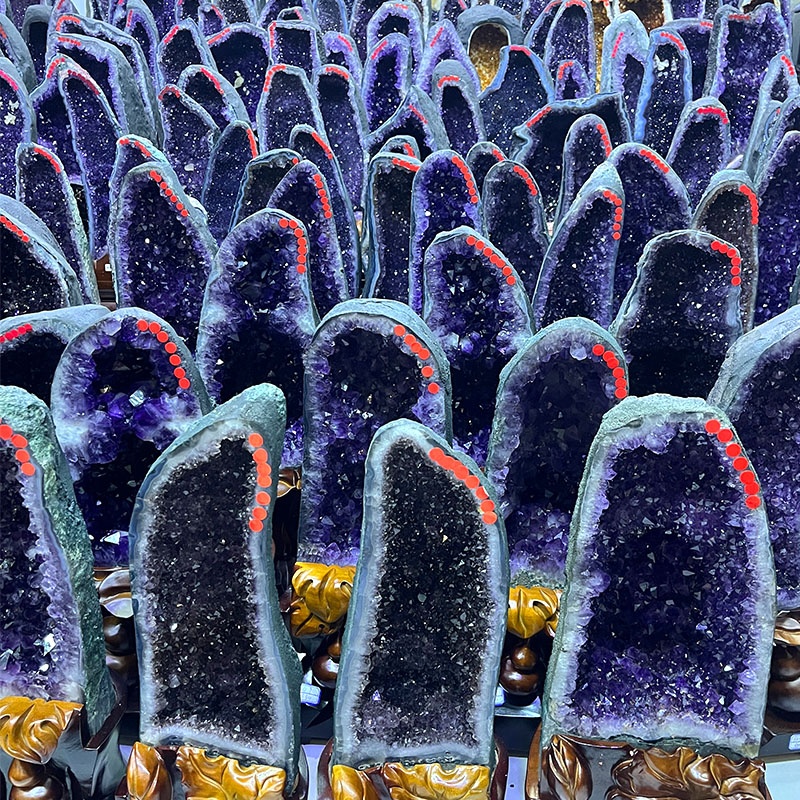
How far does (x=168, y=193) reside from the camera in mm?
1237

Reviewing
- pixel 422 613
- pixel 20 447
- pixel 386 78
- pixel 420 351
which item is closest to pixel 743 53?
pixel 386 78

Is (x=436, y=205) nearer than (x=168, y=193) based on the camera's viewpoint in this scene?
No

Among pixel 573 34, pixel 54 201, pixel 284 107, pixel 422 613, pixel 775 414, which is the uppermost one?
pixel 573 34

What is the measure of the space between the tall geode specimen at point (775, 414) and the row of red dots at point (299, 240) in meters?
0.57

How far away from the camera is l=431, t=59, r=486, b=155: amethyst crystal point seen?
190 cm

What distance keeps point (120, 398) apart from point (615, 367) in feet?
1.94

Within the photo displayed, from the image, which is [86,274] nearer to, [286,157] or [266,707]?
[286,157]

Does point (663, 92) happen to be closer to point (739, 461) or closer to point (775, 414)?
point (775, 414)

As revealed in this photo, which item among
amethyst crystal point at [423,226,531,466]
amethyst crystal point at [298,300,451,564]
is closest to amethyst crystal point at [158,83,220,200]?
amethyst crystal point at [423,226,531,466]

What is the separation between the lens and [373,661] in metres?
0.84

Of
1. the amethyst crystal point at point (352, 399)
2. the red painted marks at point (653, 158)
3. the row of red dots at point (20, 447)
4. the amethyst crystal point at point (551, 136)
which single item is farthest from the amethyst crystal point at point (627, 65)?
the row of red dots at point (20, 447)

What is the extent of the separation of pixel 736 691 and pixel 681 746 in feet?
0.28

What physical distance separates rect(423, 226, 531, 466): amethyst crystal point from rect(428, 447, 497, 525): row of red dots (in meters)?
0.38

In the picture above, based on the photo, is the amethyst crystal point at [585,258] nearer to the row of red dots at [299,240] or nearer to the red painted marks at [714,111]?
the row of red dots at [299,240]
